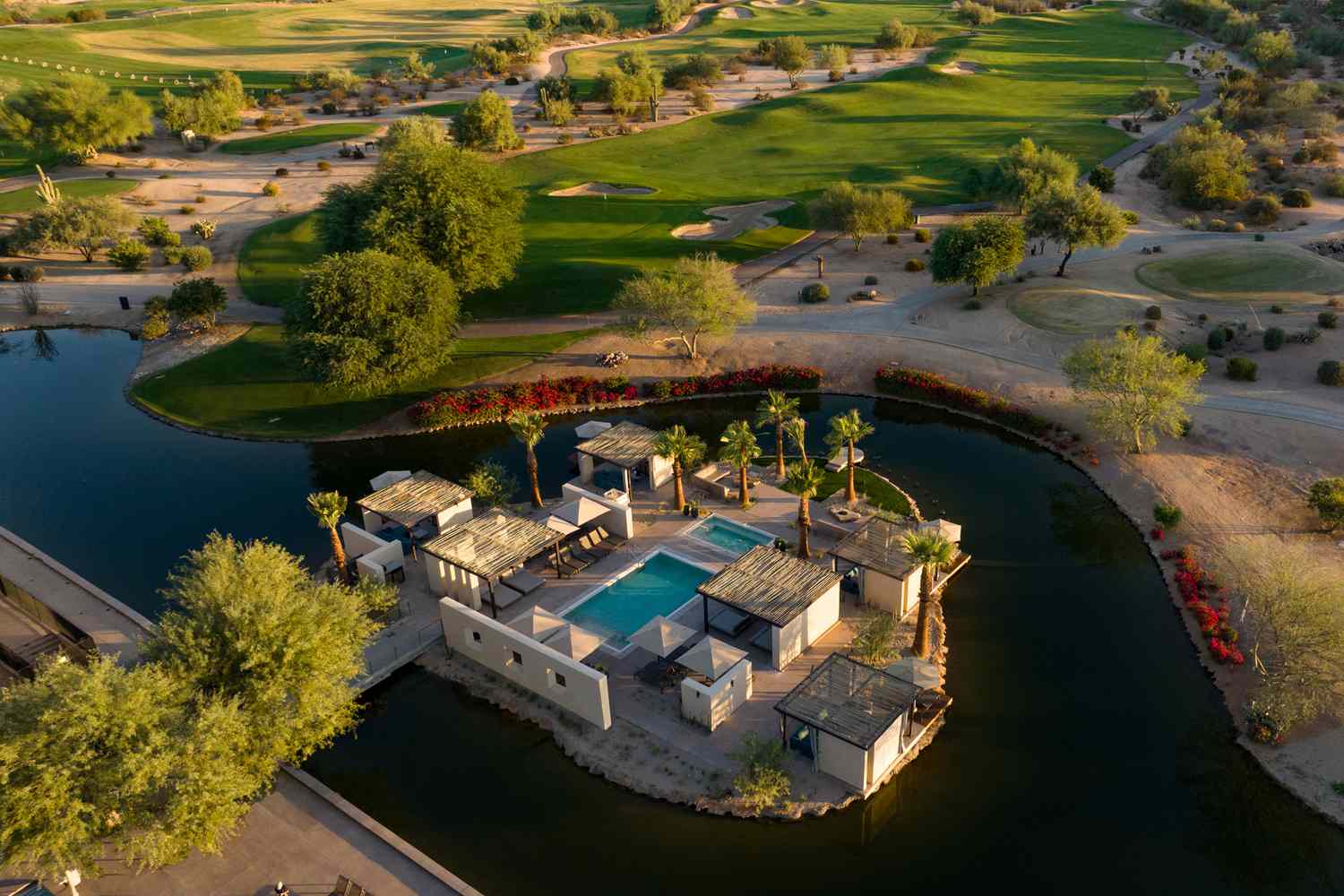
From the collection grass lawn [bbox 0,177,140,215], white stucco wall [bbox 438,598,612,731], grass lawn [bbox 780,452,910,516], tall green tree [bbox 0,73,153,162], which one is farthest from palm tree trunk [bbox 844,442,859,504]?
tall green tree [bbox 0,73,153,162]

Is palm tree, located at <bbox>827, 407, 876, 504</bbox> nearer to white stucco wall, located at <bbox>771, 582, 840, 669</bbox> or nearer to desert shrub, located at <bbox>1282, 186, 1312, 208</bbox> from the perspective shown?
white stucco wall, located at <bbox>771, 582, 840, 669</bbox>

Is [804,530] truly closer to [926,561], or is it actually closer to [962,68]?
[926,561]

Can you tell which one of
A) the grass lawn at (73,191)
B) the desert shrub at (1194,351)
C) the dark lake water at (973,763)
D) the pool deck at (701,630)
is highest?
the grass lawn at (73,191)

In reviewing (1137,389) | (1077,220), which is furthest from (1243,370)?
(1077,220)

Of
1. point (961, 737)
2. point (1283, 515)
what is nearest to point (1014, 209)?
point (1283, 515)

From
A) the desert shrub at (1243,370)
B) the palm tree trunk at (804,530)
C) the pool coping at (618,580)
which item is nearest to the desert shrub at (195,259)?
the pool coping at (618,580)

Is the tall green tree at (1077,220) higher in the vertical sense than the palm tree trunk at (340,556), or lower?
higher

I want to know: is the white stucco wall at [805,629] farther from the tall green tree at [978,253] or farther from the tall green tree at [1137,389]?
the tall green tree at [978,253]
